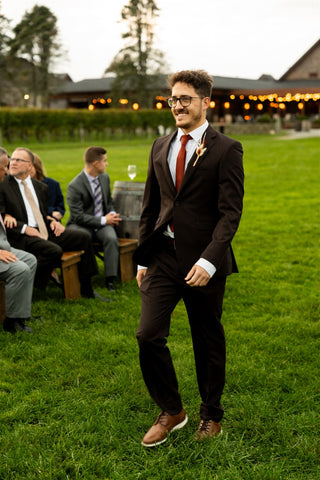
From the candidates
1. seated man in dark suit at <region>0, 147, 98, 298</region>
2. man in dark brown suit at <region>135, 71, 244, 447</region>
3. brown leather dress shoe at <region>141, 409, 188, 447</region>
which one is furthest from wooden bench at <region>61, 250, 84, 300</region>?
brown leather dress shoe at <region>141, 409, 188, 447</region>

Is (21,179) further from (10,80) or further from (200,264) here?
(10,80)

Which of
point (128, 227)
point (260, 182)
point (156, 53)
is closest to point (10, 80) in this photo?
point (156, 53)

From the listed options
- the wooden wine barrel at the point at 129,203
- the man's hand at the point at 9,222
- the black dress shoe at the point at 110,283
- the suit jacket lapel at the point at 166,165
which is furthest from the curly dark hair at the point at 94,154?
the suit jacket lapel at the point at 166,165

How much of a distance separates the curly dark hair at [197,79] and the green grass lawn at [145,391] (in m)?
2.16

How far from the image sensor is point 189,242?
3.21m

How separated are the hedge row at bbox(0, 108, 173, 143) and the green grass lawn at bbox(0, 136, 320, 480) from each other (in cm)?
2924

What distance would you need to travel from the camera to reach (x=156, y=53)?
50.1m

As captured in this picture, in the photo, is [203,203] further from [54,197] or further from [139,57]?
[139,57]

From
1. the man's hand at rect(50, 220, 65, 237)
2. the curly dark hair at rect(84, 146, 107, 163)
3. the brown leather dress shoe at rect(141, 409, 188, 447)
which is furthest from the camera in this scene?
the curly dark hair at rect(84, 146, 107, 163)

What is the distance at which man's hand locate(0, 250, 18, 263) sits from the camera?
5.25m

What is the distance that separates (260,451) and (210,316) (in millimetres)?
919

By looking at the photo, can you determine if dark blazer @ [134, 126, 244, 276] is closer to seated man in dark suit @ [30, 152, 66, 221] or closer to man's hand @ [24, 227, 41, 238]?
man's hand @ [24, 227, 41, 238]

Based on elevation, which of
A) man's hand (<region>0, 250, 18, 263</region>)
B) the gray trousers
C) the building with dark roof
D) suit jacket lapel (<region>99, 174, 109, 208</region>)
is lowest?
the gray trousers

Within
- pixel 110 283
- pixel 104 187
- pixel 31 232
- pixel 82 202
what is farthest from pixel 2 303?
pixel 104 187
